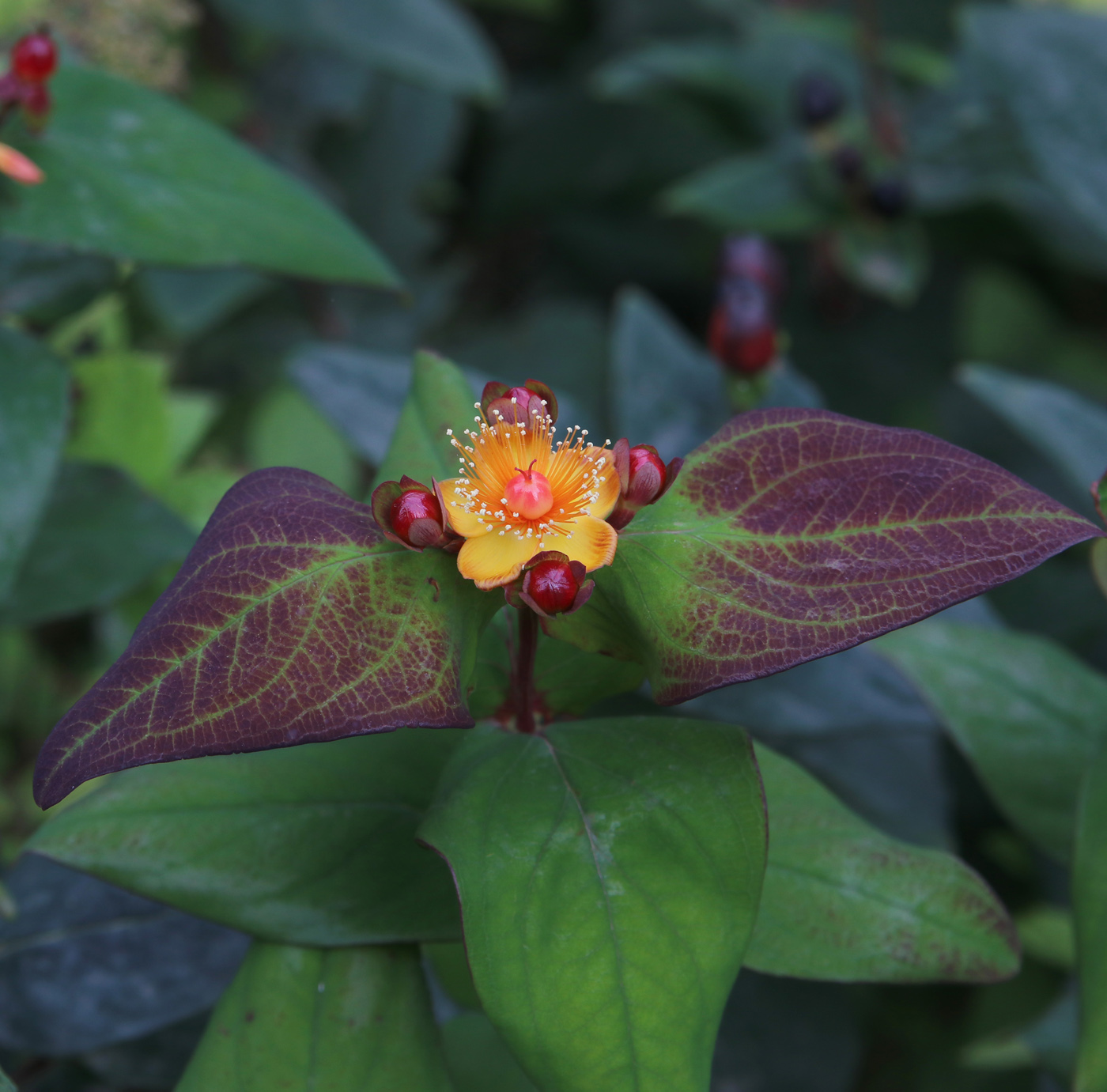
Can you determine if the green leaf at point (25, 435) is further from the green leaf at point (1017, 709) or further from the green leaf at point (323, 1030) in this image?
the green leaf at point (1017, 709)

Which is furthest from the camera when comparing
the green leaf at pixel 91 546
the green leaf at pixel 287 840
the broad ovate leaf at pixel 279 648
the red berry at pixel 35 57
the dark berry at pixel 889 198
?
the dark berry at pixel 889 198

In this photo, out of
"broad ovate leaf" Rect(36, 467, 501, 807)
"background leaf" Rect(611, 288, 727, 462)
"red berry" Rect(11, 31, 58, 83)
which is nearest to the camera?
"broad ovate leaf" Rect(36, 467, 501, 807)

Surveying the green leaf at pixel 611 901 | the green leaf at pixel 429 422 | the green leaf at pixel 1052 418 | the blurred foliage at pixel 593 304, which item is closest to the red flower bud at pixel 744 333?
the blurred foliage at pixel 593 304

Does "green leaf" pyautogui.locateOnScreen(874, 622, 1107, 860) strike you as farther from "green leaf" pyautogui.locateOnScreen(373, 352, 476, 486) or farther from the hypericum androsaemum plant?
"green leaf" pyautogui.locateOnScreen(373, 352, 476, 486)

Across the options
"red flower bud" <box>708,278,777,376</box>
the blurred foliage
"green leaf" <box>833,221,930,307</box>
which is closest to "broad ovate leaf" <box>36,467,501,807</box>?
the blurred foliage

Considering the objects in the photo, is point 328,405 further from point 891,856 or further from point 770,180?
point 770,180

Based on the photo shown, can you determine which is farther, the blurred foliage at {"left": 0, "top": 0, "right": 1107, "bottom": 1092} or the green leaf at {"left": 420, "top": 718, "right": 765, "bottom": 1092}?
the blurred foliage at {"left": 0, "top": 0, "right": 1107, "bottom": 1092}

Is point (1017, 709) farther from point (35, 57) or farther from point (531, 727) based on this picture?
point (35, 57)

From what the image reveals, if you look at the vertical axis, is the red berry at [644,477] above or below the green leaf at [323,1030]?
above
